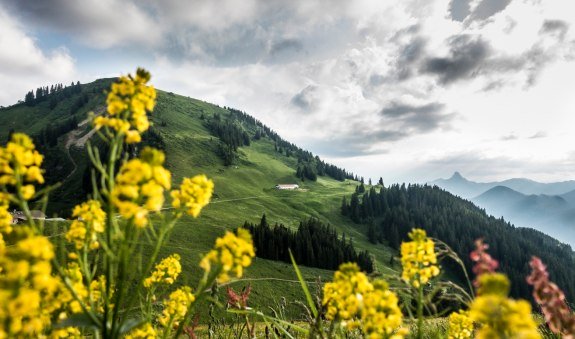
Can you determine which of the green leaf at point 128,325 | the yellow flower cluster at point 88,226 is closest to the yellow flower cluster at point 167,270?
the yellow flower cluster at point 88,226

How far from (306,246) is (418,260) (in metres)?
141

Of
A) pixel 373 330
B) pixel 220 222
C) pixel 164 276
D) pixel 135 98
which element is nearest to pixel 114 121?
pixel 135 98

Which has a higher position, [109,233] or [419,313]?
[109,233]

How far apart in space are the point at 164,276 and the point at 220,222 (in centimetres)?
13901

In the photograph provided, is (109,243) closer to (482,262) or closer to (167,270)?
(482,262)

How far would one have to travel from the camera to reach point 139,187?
3.01m

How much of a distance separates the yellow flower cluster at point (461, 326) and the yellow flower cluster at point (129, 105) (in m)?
6.24

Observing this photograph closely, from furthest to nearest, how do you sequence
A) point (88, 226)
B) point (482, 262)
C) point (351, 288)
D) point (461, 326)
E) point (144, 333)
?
1. point (461, 326)
2. point (144, 333)
3. point (88, 226)
4. point (482, 262)
5. point (351, 288)

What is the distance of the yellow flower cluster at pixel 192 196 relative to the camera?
3.65 metres

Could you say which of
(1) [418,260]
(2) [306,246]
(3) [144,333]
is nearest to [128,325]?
(3) [144,333]

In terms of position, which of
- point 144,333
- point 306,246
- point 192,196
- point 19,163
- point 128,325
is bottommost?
point 306,246

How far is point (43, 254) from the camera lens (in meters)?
2.36

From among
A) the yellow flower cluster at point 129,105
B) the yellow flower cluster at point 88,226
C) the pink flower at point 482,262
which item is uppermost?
the yellow flower cluster at point 129,105

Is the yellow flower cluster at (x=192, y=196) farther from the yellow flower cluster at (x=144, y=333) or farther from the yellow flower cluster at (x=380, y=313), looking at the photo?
the yellow flower cluster at (x=144, y=333)
